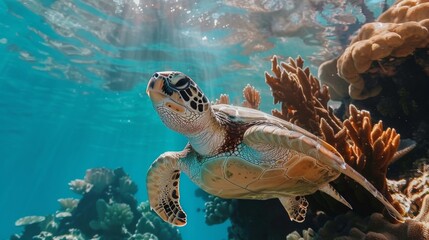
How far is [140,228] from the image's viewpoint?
9672 millimetres

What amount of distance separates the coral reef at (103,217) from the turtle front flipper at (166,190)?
20.7ft

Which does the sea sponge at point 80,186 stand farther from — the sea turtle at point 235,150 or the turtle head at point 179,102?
Result: the turtle head at point 179,102

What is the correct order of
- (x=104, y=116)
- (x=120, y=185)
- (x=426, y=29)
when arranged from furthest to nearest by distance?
1. (x=104, y=116)
2. (x=120, y=185)
3. (x=426, y=29)

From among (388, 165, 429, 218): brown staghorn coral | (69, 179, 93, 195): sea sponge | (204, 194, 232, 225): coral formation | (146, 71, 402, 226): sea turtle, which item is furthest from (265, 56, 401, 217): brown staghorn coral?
(69, 179, 93, 195): sea sponge

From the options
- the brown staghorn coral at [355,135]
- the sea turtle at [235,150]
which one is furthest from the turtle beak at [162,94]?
the brown staghorn coral at [355,135]

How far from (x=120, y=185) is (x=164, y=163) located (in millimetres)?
8578

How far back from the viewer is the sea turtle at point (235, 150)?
2.31 m

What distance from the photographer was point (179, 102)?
2.38 meters

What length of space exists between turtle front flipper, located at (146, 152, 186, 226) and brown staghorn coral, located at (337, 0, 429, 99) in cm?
289

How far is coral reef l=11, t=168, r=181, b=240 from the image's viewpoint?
9242 mm

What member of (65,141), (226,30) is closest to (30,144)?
(65,141)

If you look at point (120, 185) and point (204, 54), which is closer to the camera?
point (120, 185)

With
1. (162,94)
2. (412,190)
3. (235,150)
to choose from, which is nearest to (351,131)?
(412,190)

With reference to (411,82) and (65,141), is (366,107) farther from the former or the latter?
(65,141)
